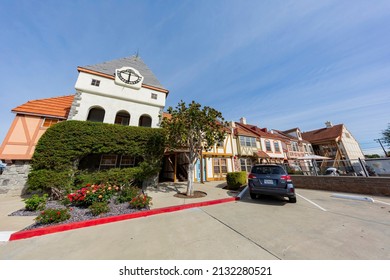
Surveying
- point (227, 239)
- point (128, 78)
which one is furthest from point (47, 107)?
point (227, 239)

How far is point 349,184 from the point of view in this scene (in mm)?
7844

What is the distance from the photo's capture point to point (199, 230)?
3.55m

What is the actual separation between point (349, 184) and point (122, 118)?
663 inches

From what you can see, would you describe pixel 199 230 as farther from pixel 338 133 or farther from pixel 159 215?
pixel 338 133

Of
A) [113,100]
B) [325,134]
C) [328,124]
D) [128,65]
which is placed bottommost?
[113,100]

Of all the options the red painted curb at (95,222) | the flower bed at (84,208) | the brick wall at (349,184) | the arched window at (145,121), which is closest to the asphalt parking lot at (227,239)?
the red painted curb at (95,222)

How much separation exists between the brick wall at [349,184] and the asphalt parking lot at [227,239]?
3.75m

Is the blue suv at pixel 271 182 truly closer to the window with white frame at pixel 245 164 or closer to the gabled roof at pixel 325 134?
the window with white frame at pixel 245 164

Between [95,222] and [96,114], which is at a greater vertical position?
[96,114]

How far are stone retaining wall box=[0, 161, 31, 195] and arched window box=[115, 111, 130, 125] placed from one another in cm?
605

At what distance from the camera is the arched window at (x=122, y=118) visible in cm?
1181

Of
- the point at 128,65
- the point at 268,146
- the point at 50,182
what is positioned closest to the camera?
the point at 50,182

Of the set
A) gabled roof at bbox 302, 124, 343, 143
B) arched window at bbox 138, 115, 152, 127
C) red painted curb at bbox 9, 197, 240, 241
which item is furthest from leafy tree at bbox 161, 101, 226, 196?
gabled roof at bbox 302, 124, 343, 143

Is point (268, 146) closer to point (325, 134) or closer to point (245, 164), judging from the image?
point (245, 164)
